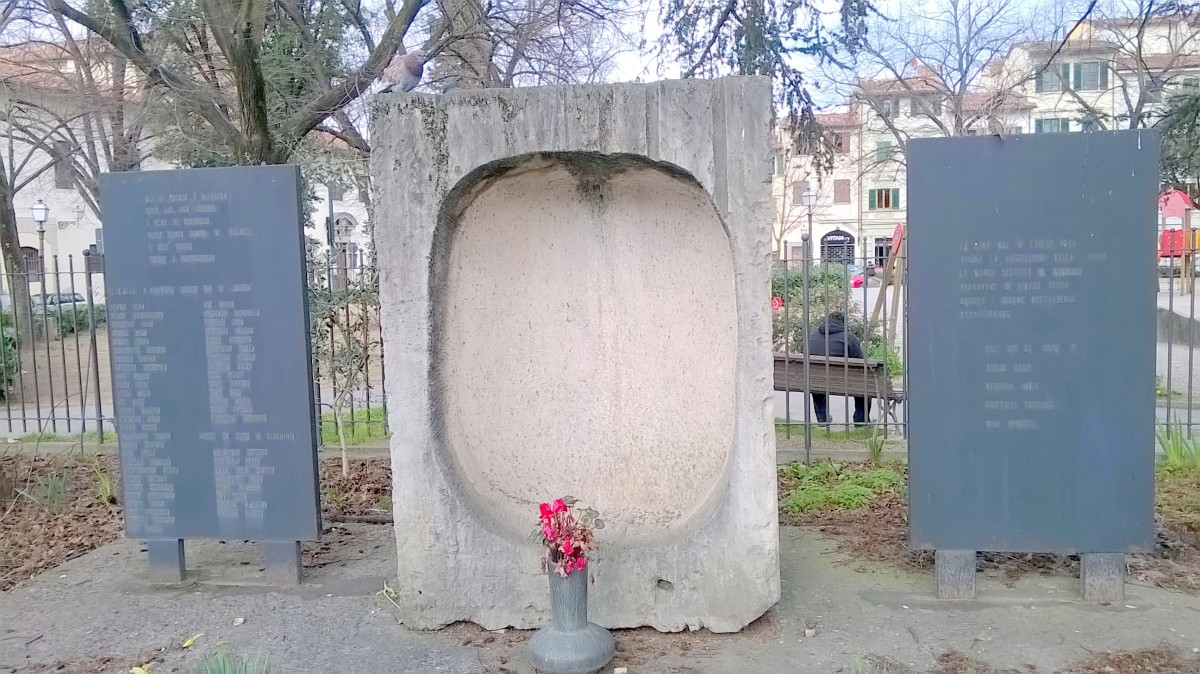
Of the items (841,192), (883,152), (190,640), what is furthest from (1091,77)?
(190,640)

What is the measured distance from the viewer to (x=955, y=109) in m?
22.3

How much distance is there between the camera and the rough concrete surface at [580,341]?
125 inches

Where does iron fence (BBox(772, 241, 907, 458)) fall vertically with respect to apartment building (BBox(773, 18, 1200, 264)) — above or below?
below

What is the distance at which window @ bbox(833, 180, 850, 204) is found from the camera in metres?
40.8

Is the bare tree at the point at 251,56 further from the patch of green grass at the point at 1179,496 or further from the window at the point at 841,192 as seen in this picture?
the window at the point at 841,192

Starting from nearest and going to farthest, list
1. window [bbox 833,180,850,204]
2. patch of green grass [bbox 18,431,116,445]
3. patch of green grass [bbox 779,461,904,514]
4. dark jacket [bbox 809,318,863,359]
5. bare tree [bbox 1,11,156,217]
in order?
1. patch of green grass [bbox 779,461,904,514]
2. patch of green grass [bbox 18,431,116,445]
3. dark jacket [bbox 809,318,863,359]
4. bare tree [bbox 1,11,156,217]
5. window [bbox 833,180,850,204]

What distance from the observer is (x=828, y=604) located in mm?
3555

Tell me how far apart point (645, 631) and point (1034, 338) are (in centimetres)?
183

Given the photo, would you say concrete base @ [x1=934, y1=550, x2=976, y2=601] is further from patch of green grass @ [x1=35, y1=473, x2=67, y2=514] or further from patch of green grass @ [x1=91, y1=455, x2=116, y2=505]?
Result: patch of green grass @ [x1=35, y1=473, x2=67, y2=514]

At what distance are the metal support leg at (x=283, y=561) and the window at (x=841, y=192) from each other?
129ft

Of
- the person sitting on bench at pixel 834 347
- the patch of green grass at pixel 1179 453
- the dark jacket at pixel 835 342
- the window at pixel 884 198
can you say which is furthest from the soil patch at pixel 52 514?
the window at pixel 884 198

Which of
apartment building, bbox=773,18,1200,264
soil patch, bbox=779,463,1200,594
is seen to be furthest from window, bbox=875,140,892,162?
soil patch, bbox=779,463,1200,594

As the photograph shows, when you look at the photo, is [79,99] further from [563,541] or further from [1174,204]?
[1174,204]

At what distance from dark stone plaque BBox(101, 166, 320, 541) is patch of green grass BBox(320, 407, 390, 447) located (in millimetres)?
2660
